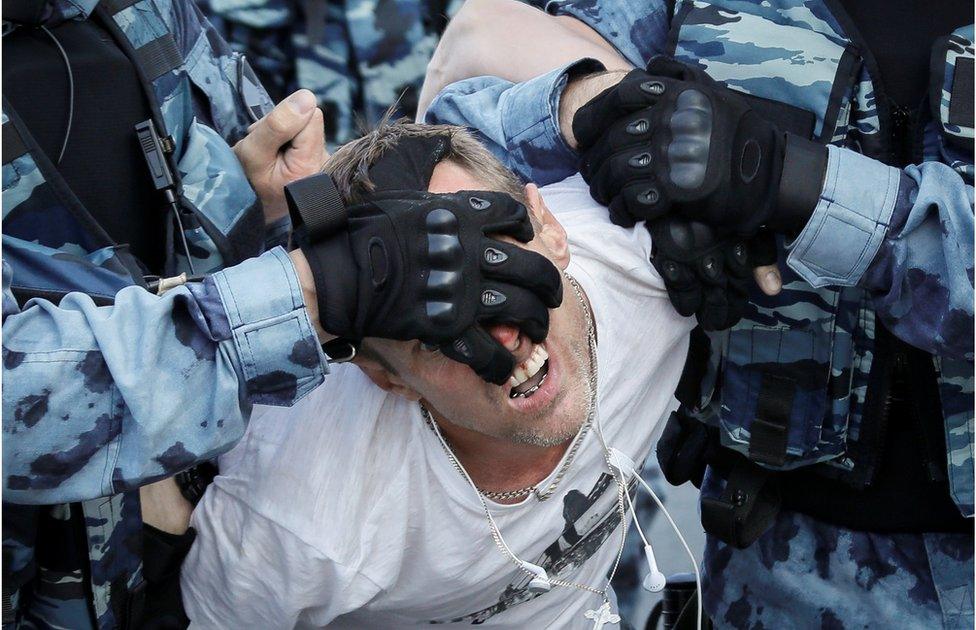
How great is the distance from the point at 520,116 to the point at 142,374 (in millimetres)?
753

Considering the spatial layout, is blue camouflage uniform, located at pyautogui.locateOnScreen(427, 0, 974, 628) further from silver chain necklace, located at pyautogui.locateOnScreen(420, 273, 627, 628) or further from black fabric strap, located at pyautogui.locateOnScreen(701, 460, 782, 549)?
silver chain necklace, located at pyautogui.locateOnScreen(420, 273, 627, 628)

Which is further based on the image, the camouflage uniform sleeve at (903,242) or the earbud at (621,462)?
the earbud at (621,462)

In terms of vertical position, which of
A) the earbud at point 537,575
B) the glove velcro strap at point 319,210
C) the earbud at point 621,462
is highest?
the glove velcro strap at point 319,210

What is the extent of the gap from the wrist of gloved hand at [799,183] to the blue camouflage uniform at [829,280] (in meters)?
0.02

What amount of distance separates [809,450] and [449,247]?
75 centimetres

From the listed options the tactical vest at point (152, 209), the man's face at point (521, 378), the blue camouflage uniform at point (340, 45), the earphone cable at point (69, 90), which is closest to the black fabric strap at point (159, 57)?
the tactical vest at point (152, 209)

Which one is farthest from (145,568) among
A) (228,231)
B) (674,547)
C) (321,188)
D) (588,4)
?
(674,547)

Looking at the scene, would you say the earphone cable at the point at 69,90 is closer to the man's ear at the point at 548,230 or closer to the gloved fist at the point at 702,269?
the man's ear at the point at 548,230

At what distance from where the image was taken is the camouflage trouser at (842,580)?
1873 mm

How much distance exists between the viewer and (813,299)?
5.92 ft

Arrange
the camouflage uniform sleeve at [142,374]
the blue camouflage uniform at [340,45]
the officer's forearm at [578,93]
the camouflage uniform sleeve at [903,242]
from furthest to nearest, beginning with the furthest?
the blue camouflage uniform at [340,45] < the officer's forearm at [578,93] < the camouflage uniform sleeve at [903,242] < the camouflage uniform sleeve at [142,374]

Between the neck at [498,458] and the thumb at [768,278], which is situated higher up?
the thumb at [768,278]

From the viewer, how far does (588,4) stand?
1989 mm

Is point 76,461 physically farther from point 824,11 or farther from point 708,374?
point 824,11
